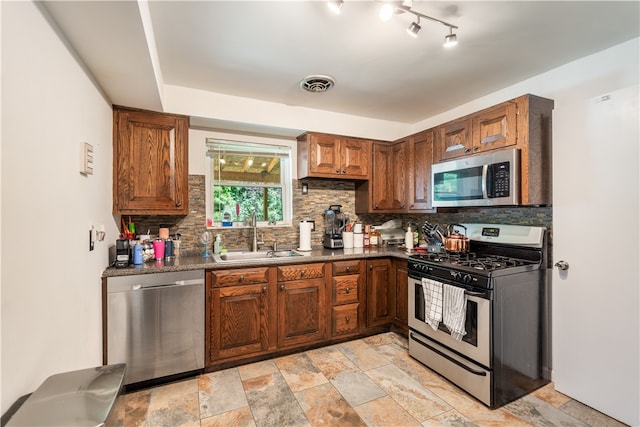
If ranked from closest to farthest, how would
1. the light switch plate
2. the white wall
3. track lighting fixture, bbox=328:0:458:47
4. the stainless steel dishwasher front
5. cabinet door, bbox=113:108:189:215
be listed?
the white wall
track lighting fixture, bbox=328:0:458:47
the light switch plate
the stainless steel dishwasher front
cabinet door, bbox=113:108:189:215

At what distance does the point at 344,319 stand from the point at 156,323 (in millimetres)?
1622

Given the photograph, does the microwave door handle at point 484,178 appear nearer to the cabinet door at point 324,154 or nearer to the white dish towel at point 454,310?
the white dish towel at point 454,310

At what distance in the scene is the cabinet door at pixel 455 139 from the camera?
2562mm

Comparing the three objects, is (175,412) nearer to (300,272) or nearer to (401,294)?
(300,272)

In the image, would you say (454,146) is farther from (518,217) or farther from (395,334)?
(395,334)

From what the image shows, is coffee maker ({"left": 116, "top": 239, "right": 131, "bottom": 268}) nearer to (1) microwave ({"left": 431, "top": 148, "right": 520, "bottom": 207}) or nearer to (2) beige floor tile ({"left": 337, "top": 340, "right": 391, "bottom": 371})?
(2) beige floor tile ({"left": 337, "top": 340, "right": 391, "bottom": 371})

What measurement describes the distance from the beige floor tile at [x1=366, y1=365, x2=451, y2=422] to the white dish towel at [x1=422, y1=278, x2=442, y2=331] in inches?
17.7

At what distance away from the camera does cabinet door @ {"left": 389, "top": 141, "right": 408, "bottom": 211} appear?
3.32 meters

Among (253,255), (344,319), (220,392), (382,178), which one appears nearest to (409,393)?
(344,319)

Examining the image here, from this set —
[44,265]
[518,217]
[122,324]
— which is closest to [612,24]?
[518,217]

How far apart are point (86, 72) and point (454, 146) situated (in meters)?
2.77

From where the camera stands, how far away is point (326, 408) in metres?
1.93

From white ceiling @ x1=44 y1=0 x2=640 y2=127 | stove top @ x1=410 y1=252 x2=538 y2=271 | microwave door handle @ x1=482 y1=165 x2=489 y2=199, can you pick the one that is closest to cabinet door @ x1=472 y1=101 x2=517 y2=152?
microwave door handle @ x1=482 y1=165 x2=489 y2=199

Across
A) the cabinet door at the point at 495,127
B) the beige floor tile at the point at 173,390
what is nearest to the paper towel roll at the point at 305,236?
the beige floor tile at the point at 173,390
